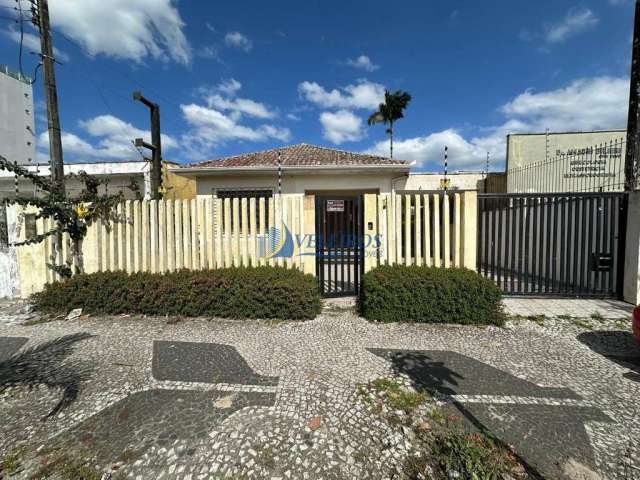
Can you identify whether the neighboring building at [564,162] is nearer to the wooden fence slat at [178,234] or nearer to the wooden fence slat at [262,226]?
the wooden fence slat at [262,226]

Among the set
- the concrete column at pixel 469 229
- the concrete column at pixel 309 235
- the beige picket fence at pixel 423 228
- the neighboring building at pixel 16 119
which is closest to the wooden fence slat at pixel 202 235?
the concrete column at pixel 309 235

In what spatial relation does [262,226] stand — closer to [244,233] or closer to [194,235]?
[244,233]

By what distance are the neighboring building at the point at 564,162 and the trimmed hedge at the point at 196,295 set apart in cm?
744

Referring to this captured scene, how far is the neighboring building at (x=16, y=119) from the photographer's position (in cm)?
2858

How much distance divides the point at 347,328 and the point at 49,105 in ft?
22.2

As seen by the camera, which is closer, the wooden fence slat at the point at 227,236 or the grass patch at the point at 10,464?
the grass patch at the point at 10,464

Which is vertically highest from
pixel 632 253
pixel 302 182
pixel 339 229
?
pixel 302 182

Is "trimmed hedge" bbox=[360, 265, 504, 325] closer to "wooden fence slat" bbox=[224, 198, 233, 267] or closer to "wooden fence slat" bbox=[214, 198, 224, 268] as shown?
"wooden fence slat" bbox=[224, 198, 233, 267]

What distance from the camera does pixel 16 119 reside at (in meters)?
30.2

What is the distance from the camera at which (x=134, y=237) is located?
543 cm

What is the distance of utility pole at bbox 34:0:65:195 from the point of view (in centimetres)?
517

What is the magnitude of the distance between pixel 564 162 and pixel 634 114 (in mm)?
4417

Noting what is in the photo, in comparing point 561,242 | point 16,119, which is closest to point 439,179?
point 561,242

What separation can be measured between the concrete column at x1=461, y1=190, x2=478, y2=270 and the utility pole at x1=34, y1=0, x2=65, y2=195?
7.46 m
